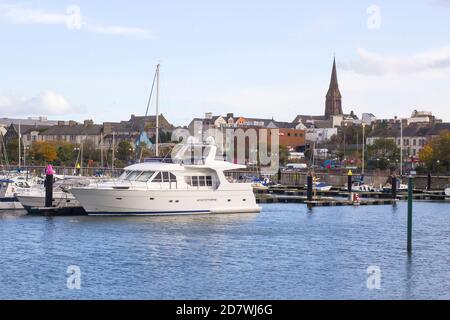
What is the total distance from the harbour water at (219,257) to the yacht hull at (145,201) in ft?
3.22

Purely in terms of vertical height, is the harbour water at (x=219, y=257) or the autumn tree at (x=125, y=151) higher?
the autumn tree at (x=125, y=151)

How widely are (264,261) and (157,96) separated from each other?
30614mm

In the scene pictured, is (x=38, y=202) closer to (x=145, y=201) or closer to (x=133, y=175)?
(x=133, y=175)

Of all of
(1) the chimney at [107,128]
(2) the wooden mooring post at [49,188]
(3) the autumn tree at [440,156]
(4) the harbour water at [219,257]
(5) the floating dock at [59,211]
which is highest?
(1) the chimney at [107,128]

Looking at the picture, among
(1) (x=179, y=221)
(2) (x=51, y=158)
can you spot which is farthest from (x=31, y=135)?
(1) (x=179, y=221)

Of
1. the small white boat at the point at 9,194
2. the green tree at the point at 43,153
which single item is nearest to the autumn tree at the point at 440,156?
the green tree at the point at 43,153

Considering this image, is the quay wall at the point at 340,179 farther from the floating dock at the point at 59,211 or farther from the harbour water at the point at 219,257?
the harbour water at the point at 219,257

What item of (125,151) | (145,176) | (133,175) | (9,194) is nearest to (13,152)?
(125,151)

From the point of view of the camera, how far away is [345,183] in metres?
126

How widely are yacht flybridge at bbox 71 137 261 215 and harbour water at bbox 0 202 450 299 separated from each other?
115cm

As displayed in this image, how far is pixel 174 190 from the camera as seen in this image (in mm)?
61781

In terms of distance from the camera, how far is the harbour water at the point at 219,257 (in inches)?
1398
